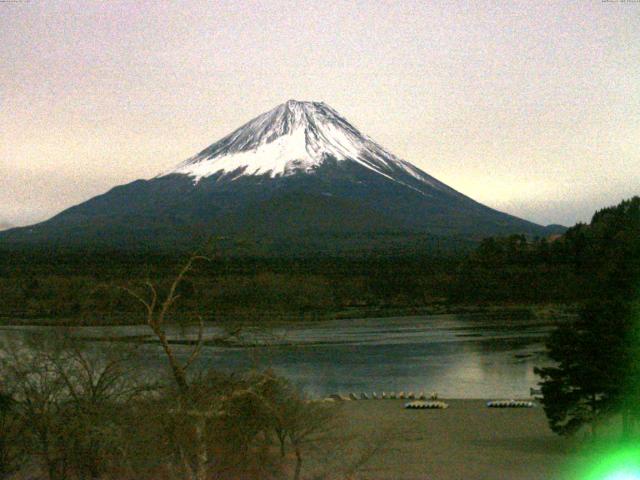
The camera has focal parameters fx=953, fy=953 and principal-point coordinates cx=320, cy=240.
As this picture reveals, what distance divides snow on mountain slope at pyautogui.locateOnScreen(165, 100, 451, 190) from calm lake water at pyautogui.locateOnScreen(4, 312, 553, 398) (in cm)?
9486

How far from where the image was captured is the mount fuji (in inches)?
4122

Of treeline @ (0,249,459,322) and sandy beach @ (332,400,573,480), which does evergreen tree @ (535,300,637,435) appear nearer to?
sandy beach @ (332,400,573,480)

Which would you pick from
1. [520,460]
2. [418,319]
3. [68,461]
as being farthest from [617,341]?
[418,319]

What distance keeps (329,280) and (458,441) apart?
133 feet

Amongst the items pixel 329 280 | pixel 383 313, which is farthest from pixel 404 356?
pixel 329 280

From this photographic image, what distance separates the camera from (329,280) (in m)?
57.6

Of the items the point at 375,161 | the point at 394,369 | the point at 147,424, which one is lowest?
the point at 394,369

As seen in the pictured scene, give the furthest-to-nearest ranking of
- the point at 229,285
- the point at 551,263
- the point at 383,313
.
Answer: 1. the point at 551,263
2. the point at 229,285
3. the point at 383,313

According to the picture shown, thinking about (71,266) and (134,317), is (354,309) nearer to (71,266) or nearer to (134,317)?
(134,317)

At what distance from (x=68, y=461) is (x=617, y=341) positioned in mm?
8974

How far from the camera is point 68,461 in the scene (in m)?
10.6

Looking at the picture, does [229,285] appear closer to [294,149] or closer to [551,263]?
[551,263]

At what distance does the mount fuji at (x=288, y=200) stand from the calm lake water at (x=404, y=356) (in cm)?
5048

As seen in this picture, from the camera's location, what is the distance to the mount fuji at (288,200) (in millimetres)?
104688
